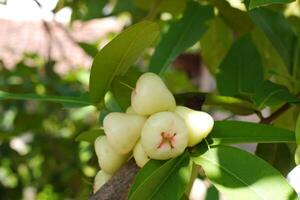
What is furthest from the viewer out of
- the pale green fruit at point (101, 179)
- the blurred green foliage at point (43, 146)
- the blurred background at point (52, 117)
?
the blurred green foliage at point (43, 146)

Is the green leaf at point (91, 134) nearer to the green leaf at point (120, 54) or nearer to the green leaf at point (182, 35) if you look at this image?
the green leaf at point (120, 54)

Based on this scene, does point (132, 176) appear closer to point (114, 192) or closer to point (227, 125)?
point (114, 192)

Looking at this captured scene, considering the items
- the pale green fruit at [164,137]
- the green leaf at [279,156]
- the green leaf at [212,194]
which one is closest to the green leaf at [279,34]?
the green leaf at [279,156]

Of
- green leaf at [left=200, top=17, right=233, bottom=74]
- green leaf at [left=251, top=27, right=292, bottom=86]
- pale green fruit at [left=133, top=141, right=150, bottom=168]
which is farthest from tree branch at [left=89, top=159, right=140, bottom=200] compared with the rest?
green leaf at [left=200, top=17, right=233, bottom=74]

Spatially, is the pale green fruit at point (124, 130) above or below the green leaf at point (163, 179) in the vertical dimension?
above

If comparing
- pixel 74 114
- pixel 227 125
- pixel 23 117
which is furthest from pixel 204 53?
pixel 74 114

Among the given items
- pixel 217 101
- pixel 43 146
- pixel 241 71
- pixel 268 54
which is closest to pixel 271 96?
pixel 217 101
